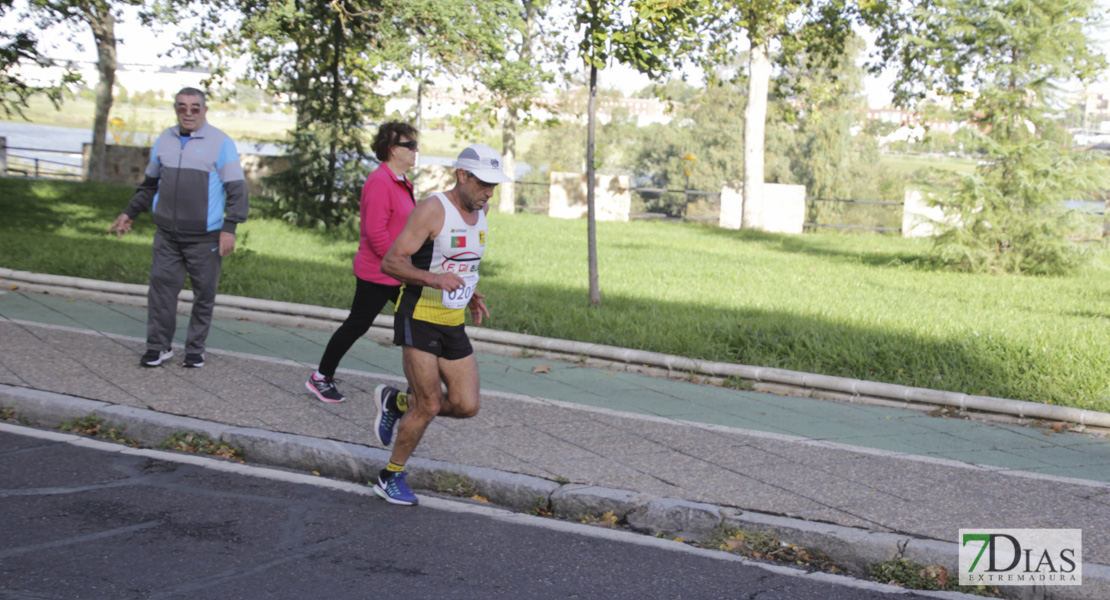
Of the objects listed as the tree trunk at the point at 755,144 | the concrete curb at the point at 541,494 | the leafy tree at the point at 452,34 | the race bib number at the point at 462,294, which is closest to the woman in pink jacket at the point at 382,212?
the concrete curb at the point at 541,494

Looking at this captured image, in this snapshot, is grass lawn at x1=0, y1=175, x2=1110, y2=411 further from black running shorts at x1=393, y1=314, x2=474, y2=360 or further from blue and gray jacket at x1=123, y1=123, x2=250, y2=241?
black running shorts at x1=393, y1=314, x2=474, y2=360

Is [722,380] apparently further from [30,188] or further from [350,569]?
[30,188]

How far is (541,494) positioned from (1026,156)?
43.7 ft

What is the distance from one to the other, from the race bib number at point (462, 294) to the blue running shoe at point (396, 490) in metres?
0.93

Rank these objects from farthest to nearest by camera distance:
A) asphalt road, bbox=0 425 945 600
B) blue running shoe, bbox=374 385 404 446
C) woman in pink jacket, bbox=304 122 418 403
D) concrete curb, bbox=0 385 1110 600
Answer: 1. woman in pink jacket, bbox=304 122 418 403
2. blue running shoe, bbox=374 385 404 446
3. concrete curb, bbox=0 385 1110 600
4. asphalt road, bbox=0 425 945 600

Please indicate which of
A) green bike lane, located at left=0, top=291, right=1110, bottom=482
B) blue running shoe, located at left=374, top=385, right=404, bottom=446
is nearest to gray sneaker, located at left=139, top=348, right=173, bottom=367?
green bike lane, located at left=0, top=291, right=1110, bottom=482

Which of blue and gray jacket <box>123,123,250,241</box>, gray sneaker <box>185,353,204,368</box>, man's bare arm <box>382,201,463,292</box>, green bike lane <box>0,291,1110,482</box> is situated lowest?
green bike lane <box>0,291,1110,482</box>

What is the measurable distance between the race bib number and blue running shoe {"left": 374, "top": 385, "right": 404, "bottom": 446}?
2.44ft

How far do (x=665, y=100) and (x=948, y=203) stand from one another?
10.4 meters

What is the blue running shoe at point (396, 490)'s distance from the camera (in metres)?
5.12

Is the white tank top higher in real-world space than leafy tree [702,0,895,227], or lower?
lower

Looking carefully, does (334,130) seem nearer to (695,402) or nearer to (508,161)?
(695,402)

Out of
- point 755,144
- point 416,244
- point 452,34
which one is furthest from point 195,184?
point 755,144

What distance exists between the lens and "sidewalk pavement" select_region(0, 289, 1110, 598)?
4.97m
